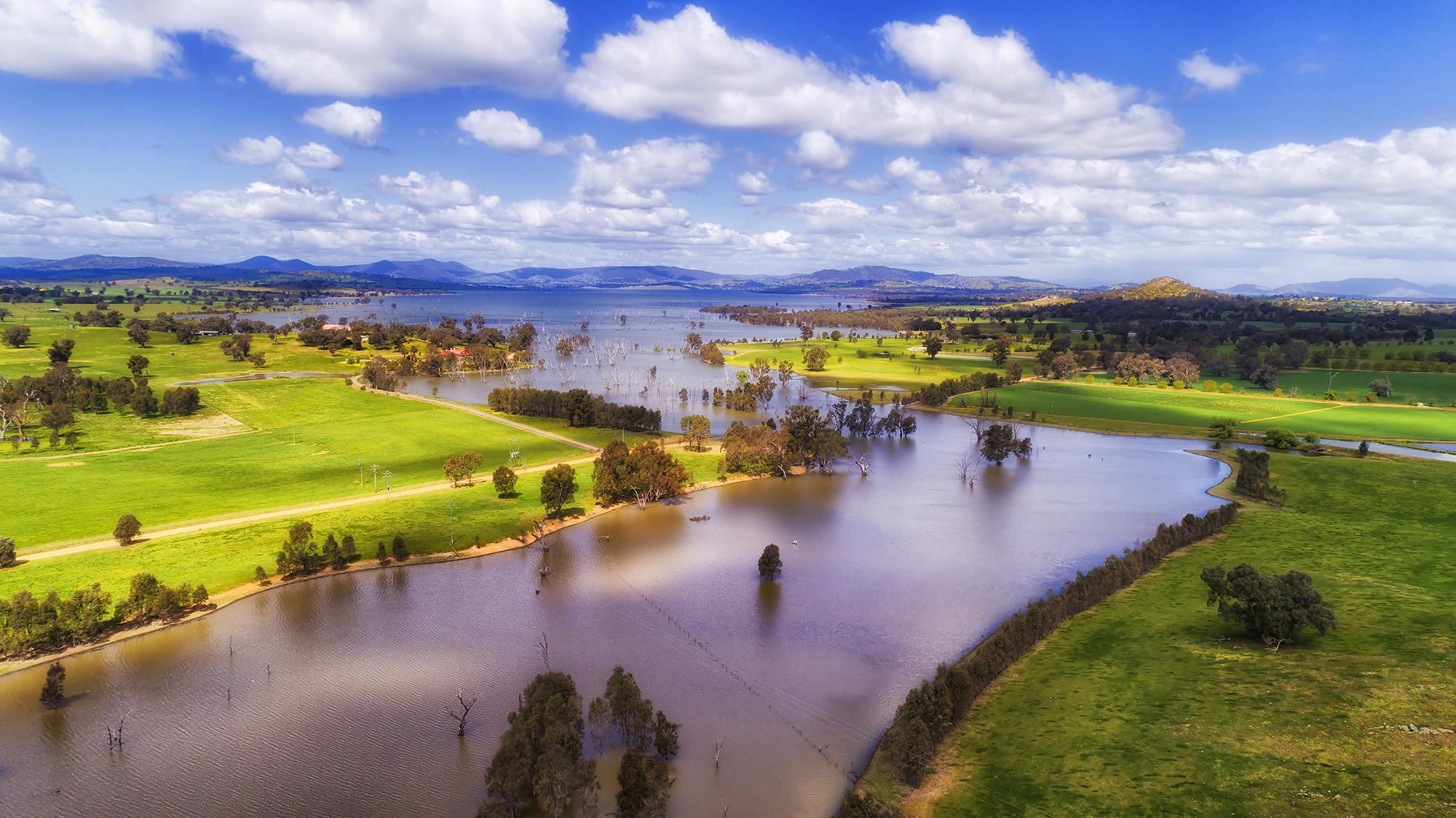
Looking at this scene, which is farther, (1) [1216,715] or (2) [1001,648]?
(2) [1001,648]

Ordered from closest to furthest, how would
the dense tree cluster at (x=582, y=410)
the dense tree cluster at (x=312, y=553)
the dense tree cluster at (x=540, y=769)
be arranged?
the dense tree cluster at (x=540, y=769)
the dense tree cluster at (x=312, y=553)
the dense tree cluster at (x=582, y=410)

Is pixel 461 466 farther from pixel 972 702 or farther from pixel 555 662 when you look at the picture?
pixel 972 702

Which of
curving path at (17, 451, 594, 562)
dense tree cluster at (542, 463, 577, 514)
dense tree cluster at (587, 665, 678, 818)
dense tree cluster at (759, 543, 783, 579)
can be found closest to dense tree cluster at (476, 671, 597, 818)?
dense tree cluster at (587, 665, 678, 818)

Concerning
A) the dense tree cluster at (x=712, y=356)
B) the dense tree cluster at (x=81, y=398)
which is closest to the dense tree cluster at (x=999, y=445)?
the dense tree cluster at (x=712, y=356)

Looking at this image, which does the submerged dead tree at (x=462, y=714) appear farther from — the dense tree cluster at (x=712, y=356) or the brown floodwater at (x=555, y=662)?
the dense tree cluster at (x=712, y=356)

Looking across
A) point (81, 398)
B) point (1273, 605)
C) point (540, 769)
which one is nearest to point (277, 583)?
point (540, 769)

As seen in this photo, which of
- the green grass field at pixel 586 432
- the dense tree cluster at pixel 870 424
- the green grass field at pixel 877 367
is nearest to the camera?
the green grass field at pixel 586 432

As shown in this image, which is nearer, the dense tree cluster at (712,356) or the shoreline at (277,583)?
the shoreline at (277,583)
